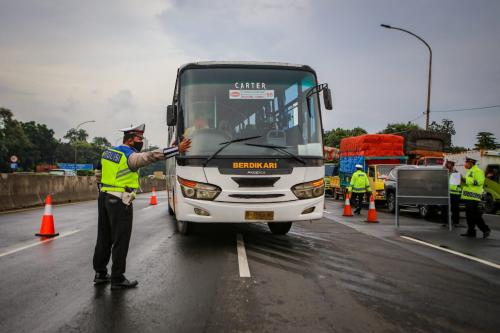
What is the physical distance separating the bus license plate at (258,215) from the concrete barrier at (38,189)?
11.2 metres

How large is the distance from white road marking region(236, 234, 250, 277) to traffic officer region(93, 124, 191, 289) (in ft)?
4.49

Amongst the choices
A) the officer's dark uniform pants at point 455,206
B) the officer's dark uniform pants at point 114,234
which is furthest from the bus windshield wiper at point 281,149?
the officer's dark uniform pants at point 455,206

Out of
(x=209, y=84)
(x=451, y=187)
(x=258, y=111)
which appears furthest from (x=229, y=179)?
(x=451, y=187)

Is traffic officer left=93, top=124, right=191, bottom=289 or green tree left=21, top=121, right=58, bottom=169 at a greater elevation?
green tree left=21, top=121, right=58, bottom=169

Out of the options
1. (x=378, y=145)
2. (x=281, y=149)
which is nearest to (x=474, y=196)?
(x=281, y=149)

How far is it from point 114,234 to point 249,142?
3.00 metres

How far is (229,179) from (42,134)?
11241 centimetres

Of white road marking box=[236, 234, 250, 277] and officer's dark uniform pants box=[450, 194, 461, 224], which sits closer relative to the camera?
white road marking box=[236, 234, 250, 277]

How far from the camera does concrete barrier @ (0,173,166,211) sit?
1493cm

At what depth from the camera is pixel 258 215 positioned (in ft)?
22.9

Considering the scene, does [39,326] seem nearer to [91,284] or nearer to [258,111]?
[91,284]

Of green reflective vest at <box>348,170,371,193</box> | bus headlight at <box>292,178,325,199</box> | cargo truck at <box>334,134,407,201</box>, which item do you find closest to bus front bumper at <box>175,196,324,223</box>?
bus headlight at <box>292,178,325,199</box>

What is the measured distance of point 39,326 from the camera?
12.0 feet

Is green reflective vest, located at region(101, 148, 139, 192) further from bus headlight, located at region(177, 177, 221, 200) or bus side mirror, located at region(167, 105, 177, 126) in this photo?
bus side mirror, located at region(167, 105, 177, 126)
